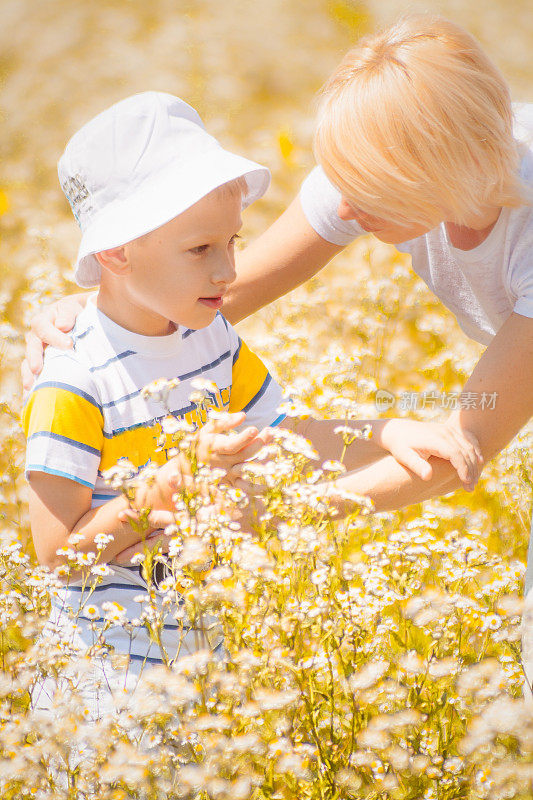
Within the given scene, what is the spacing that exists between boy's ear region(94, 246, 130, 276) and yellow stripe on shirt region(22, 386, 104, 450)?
0.29m

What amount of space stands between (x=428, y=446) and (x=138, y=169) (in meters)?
0.92

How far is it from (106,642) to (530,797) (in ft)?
3.17

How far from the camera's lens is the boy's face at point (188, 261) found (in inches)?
64.1

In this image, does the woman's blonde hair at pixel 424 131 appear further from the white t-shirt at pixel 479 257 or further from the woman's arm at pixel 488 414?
the woman's arm at pixel 488 414

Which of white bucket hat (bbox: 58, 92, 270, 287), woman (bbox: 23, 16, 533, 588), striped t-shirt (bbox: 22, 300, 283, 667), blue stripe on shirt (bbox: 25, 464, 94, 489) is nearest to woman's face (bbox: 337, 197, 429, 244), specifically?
woman (bbox: 23, 16, 533, 588)

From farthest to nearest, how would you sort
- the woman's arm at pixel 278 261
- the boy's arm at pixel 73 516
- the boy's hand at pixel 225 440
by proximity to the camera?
1. the woman's arm at pixel 278 261
2. the boy's arm at pixel 73 516
3. the boy's hand at pixel 225 440

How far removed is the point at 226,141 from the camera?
4887mm

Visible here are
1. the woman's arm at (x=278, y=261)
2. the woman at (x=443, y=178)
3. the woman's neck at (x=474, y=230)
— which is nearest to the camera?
the woman at (x=443, y=178)

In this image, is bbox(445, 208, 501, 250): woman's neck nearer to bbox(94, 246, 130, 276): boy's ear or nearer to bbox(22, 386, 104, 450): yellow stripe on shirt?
bbox(94, 246, 130, 276): boy's ear

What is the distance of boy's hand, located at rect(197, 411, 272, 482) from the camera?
1.49 m

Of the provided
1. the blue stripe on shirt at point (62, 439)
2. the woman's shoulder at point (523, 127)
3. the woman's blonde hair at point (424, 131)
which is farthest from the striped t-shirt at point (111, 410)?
the woman's shoulder at point (523, 127)

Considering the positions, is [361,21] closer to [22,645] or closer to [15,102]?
[15,102]

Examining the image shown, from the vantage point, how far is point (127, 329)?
1774 millimetres

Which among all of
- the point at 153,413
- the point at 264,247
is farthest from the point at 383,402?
the point at 153,413
